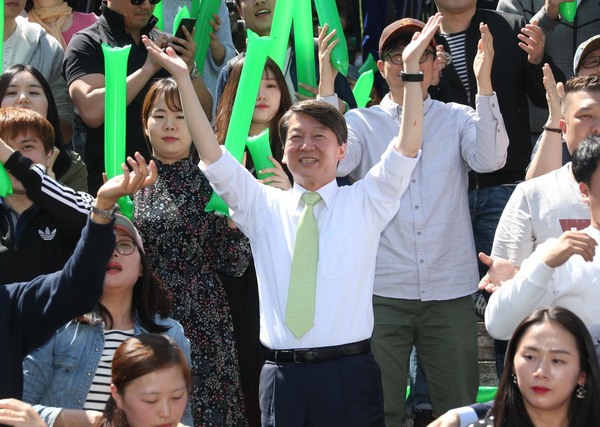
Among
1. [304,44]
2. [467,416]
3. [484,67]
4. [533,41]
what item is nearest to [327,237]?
[467,416]

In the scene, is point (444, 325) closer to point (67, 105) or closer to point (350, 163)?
point (350, 163)

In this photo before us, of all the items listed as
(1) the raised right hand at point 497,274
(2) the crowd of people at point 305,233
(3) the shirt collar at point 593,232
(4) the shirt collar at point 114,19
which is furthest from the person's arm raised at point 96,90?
(3) the shirt collar at point 593,232

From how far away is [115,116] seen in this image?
5934mm

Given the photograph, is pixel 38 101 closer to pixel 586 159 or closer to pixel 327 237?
pixel 327 237

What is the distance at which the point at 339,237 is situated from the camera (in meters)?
5.27

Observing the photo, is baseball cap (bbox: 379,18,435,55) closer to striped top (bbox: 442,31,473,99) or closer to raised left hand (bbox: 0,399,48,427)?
striped top (bbox: 442,31,473,99)

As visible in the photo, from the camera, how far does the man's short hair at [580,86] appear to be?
18.9ft

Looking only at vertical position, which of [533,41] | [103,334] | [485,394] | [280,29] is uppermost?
[280,29]

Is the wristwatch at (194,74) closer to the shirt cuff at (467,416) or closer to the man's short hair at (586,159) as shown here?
the man's short hair at (586,159)

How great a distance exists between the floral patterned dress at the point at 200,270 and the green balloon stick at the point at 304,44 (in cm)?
99

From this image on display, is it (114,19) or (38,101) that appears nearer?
(38,101)

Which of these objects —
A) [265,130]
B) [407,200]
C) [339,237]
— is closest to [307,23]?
[265,130]

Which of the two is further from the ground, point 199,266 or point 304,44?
point 304,44

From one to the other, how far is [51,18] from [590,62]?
10.8ft
